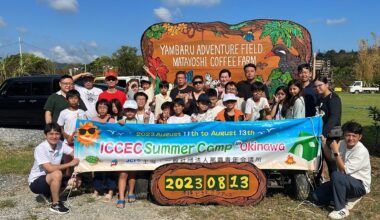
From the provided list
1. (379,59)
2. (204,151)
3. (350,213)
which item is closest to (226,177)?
(204,151)

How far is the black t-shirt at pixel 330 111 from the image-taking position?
17.4ft

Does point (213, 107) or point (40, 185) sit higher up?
point (213, 107)

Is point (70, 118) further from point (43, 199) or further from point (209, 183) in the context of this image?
point (209, 183)

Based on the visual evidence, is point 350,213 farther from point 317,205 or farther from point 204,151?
point 204,151

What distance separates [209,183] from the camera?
530 cm

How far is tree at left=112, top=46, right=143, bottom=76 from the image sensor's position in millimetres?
Result: 40156

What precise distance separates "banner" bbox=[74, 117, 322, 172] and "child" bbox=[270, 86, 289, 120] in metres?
0.43

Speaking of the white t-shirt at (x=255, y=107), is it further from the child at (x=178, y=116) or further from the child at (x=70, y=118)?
the child at (x=70, y=118)

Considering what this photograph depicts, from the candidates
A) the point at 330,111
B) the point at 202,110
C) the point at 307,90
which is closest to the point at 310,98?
the point at 307,90

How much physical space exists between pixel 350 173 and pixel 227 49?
349cm

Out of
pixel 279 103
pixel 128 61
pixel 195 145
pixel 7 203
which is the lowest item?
pixel 7 203

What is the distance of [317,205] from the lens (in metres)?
5.28

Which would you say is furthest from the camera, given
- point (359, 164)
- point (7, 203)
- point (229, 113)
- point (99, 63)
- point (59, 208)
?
point (99, 63)

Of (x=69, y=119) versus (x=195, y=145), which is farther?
(x=69, y=119)
